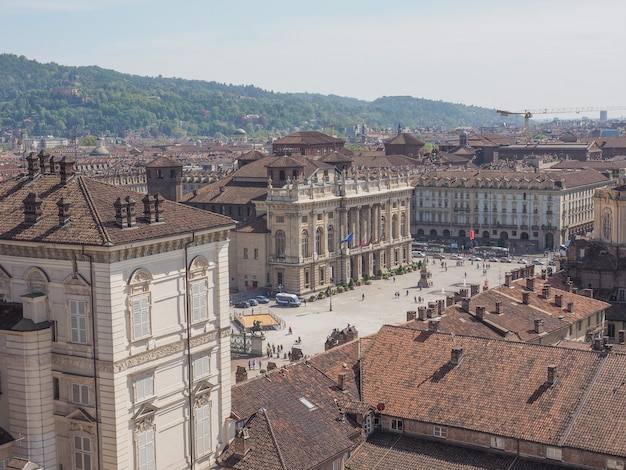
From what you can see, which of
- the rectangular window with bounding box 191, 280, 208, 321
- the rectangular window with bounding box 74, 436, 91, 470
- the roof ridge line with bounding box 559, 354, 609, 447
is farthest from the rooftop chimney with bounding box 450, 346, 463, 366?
the rectangular window with bounding box 74, 436, 91, 470

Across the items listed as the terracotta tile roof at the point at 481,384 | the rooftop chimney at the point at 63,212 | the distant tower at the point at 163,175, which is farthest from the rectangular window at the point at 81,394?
the distant tower at the point at 163,175

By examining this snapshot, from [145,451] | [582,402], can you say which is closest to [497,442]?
[582,402]

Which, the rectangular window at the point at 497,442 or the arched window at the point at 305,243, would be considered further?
the arched window at the point at 305,243

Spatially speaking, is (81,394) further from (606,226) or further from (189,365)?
(606,226)

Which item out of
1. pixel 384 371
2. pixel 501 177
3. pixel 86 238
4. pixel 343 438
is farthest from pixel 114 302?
pixel 501 177

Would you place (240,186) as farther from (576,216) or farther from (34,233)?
(34,233)

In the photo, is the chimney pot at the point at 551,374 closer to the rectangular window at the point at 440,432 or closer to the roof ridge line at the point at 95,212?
the rectangular window at the point at 440,432
